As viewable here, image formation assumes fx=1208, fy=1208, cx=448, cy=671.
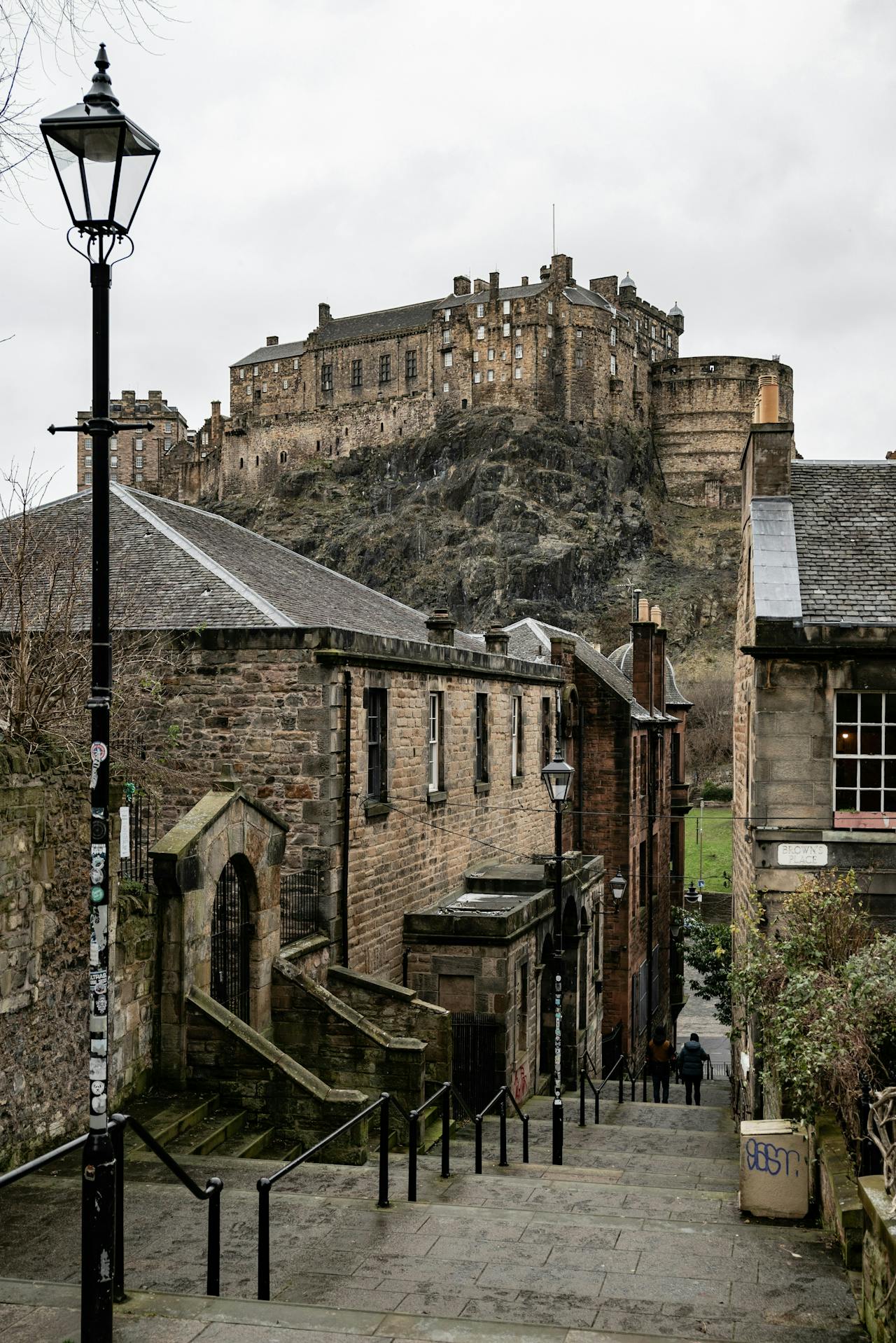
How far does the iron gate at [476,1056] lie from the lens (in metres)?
17.6

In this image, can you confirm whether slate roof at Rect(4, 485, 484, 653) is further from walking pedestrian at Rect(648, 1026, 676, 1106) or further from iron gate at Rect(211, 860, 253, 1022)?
walking pedestrian at Rect(648, 1026, 676, 1106)

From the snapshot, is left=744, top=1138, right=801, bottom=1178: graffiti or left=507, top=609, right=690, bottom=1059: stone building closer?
left=744, top=1138, right=801, bottom=1178: graffiti

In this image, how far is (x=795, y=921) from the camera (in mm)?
13055

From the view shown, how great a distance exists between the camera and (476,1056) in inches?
696

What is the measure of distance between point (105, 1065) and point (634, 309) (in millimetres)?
108906

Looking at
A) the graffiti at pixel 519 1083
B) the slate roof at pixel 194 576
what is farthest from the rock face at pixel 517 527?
the graffiti at pixel 519 1083

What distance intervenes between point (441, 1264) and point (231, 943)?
6.42 meters

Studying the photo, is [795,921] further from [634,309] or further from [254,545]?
[634,309]

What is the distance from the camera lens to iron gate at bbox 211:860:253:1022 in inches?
529

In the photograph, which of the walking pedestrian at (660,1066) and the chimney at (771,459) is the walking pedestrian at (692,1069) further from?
the chimney at (771,459)

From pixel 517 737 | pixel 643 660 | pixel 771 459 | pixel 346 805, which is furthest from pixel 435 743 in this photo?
pixel 643 660

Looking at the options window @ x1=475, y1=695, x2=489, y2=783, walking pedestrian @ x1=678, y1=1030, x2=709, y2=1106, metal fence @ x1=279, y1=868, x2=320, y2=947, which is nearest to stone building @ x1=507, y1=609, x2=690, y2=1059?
walking pedestrian @ x1=678, y1=1030, x2=709, y2=1106

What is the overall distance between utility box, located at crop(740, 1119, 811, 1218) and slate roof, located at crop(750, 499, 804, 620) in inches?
303

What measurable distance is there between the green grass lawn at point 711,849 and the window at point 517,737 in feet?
74.1
